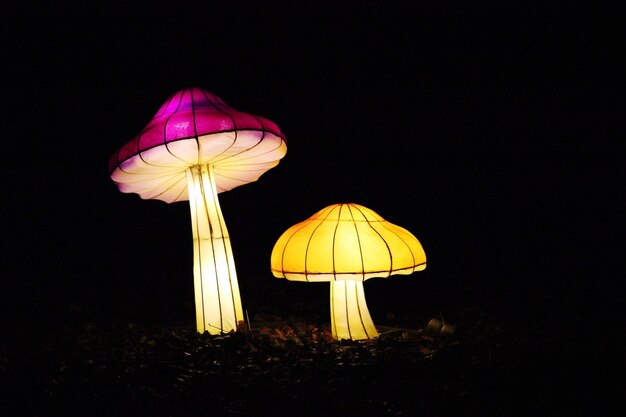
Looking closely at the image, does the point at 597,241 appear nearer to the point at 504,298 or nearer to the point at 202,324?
the point at 504,298

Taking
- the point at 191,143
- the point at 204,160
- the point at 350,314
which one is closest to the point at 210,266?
the point at 204,160

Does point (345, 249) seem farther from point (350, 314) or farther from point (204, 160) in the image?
point (204, 160)

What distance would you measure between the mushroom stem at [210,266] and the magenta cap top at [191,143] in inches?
11.6

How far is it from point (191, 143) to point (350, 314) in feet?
6.22

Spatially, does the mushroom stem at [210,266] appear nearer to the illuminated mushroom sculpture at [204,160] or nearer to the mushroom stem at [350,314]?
the illuminated mushroom sculpture at [204,160]

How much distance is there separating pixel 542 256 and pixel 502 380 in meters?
4.66

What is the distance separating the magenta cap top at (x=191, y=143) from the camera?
425 cm

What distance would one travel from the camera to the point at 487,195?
355 inches

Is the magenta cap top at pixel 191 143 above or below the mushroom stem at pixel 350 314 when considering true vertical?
above

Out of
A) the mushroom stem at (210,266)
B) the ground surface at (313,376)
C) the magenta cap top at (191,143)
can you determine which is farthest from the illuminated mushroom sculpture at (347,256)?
the magenta cap top at (191,143)

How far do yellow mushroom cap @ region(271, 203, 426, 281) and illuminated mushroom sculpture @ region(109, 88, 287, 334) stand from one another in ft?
2.00

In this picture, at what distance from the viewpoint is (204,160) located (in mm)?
4801

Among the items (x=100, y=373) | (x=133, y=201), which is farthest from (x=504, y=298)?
(x=133, y=201)

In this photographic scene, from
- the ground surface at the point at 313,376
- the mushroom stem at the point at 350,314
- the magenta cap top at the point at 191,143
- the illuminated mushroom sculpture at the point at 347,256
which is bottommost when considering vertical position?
the ground surface at the point at 313,376
